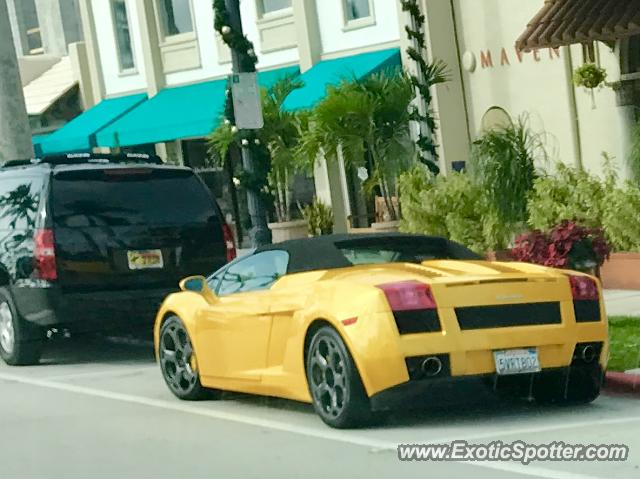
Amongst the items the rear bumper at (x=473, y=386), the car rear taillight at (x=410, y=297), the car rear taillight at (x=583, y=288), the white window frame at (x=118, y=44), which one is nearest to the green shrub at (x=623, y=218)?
the rear bumper at (x=473, y=386)

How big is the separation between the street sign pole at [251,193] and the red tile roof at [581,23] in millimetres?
3885

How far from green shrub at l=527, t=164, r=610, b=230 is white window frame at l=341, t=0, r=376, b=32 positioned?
8.72 metres

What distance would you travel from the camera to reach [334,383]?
374 inches

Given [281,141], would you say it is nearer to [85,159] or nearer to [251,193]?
[251,193]

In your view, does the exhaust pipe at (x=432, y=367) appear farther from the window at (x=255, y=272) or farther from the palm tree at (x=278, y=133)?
the palm tree at (x=278, y=133)

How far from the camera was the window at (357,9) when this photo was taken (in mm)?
26875

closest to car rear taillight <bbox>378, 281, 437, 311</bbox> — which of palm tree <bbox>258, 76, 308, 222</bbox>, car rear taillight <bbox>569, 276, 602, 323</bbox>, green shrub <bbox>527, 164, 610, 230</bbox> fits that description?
car rear taillight <bbox>569, 276, 602, 323</bbox>

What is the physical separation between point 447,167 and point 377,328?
14.8 metres

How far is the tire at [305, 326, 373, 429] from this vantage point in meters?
9.30

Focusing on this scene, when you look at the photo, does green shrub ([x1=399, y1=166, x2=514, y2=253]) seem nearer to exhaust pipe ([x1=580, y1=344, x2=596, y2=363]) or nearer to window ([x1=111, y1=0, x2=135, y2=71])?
exhaust pipe ([x1=580, y1=344, x2=596, y2=363])

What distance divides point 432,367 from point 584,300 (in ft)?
3.82

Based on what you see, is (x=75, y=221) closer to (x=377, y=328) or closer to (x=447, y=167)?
(x=377, y=328)

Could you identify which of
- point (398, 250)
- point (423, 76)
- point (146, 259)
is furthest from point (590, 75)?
point (398, 250)

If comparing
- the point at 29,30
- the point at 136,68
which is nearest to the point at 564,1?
the point at 136,68
